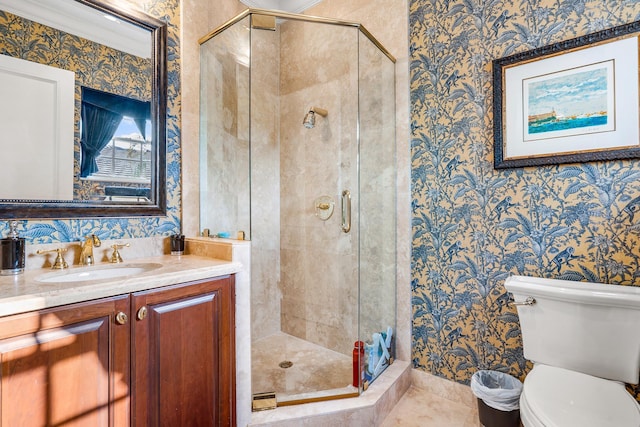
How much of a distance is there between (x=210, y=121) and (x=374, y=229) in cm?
124

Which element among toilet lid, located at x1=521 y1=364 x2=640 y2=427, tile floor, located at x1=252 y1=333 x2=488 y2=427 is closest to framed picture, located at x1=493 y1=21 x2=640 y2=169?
toilet lid, located at x1=521 y1=364 x2=640 y2=427

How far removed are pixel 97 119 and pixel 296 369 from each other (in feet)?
5.72

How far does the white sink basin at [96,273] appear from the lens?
1.25m

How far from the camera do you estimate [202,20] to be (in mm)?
1944

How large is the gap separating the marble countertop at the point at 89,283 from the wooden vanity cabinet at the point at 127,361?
0.09 feet

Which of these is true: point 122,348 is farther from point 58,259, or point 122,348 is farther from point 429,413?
point 429,413

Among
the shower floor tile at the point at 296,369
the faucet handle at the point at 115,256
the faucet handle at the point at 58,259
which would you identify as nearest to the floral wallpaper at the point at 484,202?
the shower floor tile at the point at 296,369

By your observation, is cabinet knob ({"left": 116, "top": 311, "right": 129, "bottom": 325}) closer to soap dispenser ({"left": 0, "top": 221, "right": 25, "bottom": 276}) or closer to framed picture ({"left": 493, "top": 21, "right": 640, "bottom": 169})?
soap dispenser ({"left": 0, "top": 221, "right": 25, "bottom": 276})

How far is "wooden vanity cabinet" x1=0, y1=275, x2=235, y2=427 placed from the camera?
87cm

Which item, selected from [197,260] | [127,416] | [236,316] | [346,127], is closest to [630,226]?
[346,127]

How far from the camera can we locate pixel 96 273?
1379mm

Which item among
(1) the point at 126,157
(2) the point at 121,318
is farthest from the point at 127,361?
(1) the point at 126,157

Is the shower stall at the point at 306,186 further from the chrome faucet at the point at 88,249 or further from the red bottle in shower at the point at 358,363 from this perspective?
the chrome faucet at the point at 88,249

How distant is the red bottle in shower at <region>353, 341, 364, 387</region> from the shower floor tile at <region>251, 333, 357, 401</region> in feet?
0.15
